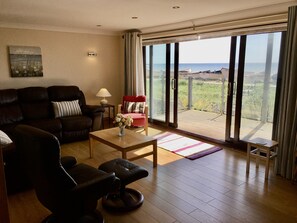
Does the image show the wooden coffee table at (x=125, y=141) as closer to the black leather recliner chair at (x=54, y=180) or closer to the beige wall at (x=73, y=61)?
the black leather recliner chair at (x=54, y=180)

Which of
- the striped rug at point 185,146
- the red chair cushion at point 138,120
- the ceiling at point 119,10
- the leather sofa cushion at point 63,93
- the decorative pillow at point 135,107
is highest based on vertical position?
the ceiling at point 119,10

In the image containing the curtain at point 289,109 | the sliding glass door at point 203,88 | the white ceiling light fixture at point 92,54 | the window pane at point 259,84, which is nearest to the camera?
the curtain at point 289,109

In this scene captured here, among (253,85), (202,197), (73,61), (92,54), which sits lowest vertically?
(202,197)

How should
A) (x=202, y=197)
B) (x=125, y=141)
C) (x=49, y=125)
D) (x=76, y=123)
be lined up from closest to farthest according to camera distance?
(x=202, y=197)
(x=125, y=141)
(x=49, y=125)
(x=76, y=123)

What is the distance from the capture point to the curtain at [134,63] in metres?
5.50

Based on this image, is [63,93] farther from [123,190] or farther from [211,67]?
[211,67]

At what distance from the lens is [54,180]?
174cm

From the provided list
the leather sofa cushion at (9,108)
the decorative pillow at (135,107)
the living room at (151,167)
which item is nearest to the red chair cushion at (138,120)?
the decorative pillow at (135,107)

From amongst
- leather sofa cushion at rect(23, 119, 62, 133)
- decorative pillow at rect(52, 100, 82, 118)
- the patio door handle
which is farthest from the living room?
the patio door handle

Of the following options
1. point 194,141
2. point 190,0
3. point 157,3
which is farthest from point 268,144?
point 157,3

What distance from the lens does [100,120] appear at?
493 centimetres

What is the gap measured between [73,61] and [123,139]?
286 centimetres

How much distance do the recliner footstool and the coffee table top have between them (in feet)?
1.62

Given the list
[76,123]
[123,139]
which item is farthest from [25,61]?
[123,139]
